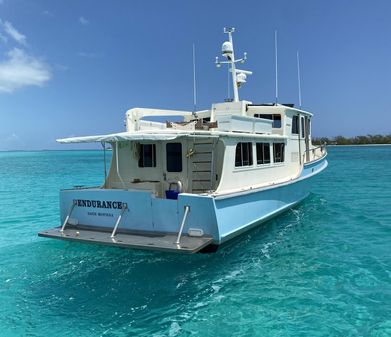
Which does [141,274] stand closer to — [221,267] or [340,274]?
[221,267]

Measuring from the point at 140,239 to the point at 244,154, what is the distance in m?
3.86

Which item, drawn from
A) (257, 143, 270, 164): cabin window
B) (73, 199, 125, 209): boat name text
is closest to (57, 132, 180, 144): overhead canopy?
(73, 199, 125, 209): boat name text

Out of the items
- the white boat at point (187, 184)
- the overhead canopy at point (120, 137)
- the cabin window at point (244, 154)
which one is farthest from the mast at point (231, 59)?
the overhead canopy at point (120, 137)

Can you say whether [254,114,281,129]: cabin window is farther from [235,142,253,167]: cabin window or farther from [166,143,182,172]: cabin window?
[166,143,182,172]: cabin window

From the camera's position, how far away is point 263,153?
37.2 feet

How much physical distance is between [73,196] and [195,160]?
10.7ft

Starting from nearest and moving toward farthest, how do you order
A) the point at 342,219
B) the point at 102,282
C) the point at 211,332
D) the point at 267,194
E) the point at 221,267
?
the point at 211,332 → the point at 102,282 → the point at 221,267 → the point at 267,194 → the point at 342,219

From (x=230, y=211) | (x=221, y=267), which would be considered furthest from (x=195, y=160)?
(x=221, y=267)

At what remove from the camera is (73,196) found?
364 inches

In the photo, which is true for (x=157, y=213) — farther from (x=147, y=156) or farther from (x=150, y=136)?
(x=147, y=156)

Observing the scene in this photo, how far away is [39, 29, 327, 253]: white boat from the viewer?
26.3ft

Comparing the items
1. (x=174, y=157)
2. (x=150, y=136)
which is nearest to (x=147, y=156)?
(x=174, y=157)

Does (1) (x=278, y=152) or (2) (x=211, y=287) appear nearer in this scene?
(2) (x=211, y=287)

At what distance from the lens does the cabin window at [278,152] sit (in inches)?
483
